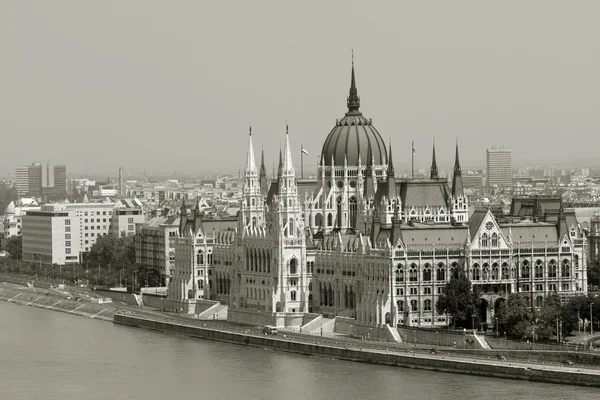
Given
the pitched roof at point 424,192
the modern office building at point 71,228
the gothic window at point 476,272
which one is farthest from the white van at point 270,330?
the modern office building at point 71,228

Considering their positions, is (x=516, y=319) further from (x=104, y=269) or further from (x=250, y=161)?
(x=104, y=269)

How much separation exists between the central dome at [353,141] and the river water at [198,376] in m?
16.4

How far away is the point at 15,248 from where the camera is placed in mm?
185250

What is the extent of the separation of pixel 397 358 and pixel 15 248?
93.3 metres

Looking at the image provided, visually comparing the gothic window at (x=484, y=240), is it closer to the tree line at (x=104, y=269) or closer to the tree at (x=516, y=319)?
the tree at (x=516, y=319)

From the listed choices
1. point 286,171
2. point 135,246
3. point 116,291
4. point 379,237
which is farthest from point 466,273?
point 135,246

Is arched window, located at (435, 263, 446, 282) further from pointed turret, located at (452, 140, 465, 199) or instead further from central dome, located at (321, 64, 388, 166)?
central dome, located at (321, 64, 388, 166)

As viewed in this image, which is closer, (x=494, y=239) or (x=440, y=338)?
(x=440, y=338)

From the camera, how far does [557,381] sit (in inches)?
3489

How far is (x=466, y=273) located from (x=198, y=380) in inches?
728

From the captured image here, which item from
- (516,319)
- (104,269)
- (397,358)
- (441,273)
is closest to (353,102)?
(441,273)

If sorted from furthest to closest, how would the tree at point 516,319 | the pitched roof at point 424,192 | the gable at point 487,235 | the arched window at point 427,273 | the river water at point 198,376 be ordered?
the pitched roof at point 424,192
the gable at point 487,235
the arched window at point 427,273
the tree at point 516,319
the river water at point 198,376

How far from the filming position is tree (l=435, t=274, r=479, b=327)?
103 metres

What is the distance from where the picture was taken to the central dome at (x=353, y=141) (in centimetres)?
12288
